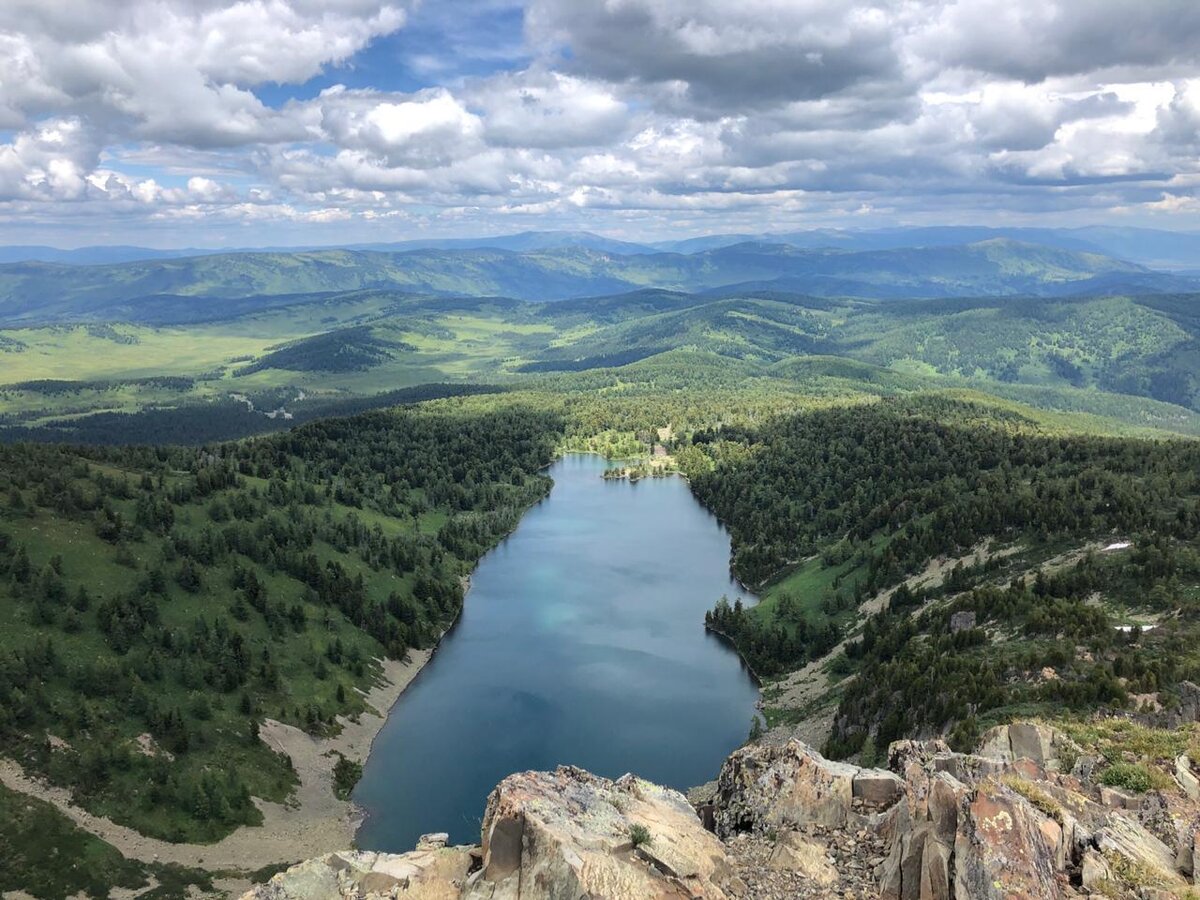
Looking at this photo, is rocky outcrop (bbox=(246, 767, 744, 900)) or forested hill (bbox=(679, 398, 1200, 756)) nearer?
rocky outcrop (bbox=(246, 767, 744, 900))

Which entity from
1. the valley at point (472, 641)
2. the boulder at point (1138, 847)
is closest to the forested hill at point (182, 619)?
the valley at point (472, 641)

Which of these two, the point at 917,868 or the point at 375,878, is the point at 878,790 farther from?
the point at 375,878

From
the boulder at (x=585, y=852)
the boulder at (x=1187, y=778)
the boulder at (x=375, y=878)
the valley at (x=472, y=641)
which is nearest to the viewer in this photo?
the boulder at (x=585, y=852)

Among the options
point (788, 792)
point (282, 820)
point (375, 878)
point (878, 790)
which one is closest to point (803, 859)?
point (788, 792)

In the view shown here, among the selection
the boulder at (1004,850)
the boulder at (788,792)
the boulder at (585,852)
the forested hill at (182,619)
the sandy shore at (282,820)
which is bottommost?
the sandy shore at (282,820)

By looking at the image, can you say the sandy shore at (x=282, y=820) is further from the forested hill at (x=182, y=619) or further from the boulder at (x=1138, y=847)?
the boulder at (x=1138, y=847)

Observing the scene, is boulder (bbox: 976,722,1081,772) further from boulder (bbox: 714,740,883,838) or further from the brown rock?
the brown rock

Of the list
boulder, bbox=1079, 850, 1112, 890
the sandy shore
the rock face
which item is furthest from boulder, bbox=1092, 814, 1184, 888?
the sandy shore
